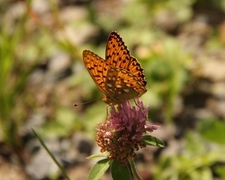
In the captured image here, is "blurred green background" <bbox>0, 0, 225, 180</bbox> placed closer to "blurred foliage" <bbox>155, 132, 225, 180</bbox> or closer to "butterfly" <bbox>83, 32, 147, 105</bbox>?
"blurred foliage" <bbox>155, 132, 225, 180</bbox>

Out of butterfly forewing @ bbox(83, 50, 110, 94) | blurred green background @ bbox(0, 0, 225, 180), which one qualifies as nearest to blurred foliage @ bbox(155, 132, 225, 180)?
blurred green background @ bbox(0, 0, 225, 180)

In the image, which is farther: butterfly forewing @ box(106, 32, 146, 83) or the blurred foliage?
the blurred foliage

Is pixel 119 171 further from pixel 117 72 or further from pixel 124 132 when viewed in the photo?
pixel 117 72

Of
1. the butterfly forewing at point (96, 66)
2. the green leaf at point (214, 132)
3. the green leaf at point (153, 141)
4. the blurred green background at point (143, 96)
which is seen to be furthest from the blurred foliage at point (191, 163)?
the butterfly forewing at point (96, 66)

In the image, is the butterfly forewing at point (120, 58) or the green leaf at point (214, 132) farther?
the green leaf at point (214, 132)

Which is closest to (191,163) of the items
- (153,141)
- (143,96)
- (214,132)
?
(214,132)

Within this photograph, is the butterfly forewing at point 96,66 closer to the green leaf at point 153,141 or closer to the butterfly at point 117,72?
the butterfly at point 117,72
